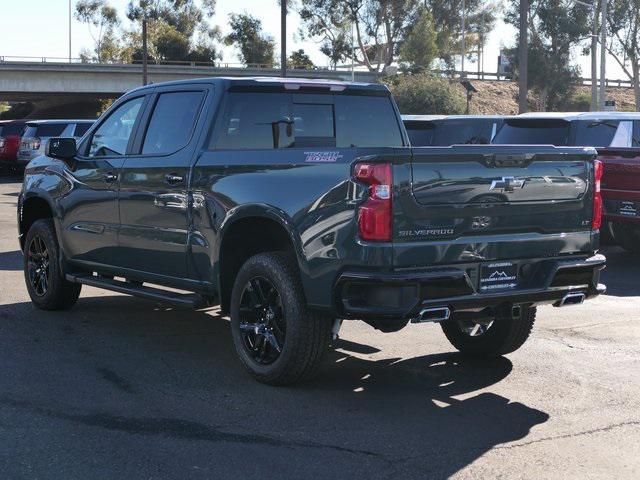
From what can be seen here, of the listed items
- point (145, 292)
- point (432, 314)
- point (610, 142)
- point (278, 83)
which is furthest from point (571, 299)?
point (610, 142)

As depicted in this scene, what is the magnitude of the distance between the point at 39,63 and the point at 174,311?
61417mm

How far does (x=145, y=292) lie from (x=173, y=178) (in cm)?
93

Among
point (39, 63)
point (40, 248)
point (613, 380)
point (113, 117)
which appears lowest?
point (613, 380)

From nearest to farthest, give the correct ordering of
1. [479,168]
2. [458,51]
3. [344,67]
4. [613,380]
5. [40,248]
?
[479,168] → [613,380] → [40,248] → [344,67] → [458,51]

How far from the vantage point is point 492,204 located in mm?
5719

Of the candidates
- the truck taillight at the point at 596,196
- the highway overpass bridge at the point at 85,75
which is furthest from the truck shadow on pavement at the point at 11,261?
the highway overpass bridge at the point at 85,75

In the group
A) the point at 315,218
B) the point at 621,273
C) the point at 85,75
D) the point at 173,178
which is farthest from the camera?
the point at 85,75

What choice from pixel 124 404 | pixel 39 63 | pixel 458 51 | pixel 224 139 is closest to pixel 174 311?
pixel 224 139

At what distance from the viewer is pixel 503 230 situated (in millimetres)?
5785

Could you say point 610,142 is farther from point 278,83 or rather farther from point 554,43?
point 554,43

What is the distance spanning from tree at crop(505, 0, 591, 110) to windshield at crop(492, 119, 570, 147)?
62187 millimetres

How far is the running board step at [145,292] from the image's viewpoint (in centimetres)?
668

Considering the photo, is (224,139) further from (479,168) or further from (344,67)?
(344,67)

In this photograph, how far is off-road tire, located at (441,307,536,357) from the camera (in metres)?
6.80
